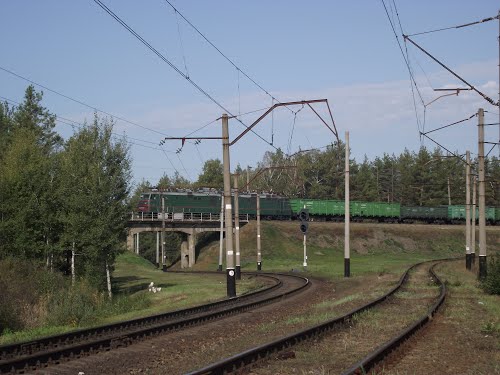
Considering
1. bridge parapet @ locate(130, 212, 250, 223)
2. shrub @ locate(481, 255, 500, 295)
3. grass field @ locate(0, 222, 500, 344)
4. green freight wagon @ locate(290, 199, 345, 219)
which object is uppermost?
green freight wagon @ locate(290, 199, 345, 219)

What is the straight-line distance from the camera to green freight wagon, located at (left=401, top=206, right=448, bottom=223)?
3866 inches

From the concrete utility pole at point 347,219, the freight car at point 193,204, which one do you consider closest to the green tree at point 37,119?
the freight car at point 193,204

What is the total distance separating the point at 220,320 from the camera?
19844 mm

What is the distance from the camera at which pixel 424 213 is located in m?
98.5

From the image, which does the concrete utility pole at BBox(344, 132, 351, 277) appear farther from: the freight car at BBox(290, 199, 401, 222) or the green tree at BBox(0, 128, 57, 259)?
the freight car at BBox(290, 199, 401, 222)

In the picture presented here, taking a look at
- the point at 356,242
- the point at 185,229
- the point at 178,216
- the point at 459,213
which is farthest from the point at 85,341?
the point at 459,213

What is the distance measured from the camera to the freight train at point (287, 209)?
3260 inches

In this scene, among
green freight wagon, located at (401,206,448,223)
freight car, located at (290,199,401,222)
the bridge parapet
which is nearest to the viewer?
the bridge parapet

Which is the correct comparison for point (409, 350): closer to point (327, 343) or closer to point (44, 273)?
point (327, 343)

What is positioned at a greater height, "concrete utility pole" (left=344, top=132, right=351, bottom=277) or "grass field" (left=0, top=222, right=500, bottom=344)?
"concrete utility pole" (left=344, top=132, right=351, bottom=277)

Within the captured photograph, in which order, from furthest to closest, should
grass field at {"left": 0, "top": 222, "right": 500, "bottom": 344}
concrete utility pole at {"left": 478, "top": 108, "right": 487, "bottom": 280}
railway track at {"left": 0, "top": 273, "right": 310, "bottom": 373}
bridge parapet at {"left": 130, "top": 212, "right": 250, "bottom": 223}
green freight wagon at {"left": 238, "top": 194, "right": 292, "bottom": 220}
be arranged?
green freight wagon at {"left": 238, "top": 194, "right": 292, "bottom": 220} → bridge parapet at {"left": 130, "top": 212, "right": 250, "bottom": 223} → grass field at {"left": 0, "top": 222, "right": 500, "bottom": 344} → concrete utility pole at {"left": 478, "top": 108, "right": 487, "bottom": 280} → railway track at {"left": 0, "top": 273, "right": 310, "bottom": 373}

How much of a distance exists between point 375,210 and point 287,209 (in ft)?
50.4

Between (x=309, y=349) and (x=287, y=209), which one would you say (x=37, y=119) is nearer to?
(x=287, y=209)

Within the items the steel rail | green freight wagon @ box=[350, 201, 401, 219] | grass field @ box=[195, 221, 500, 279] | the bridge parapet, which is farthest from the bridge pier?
the steel rail
